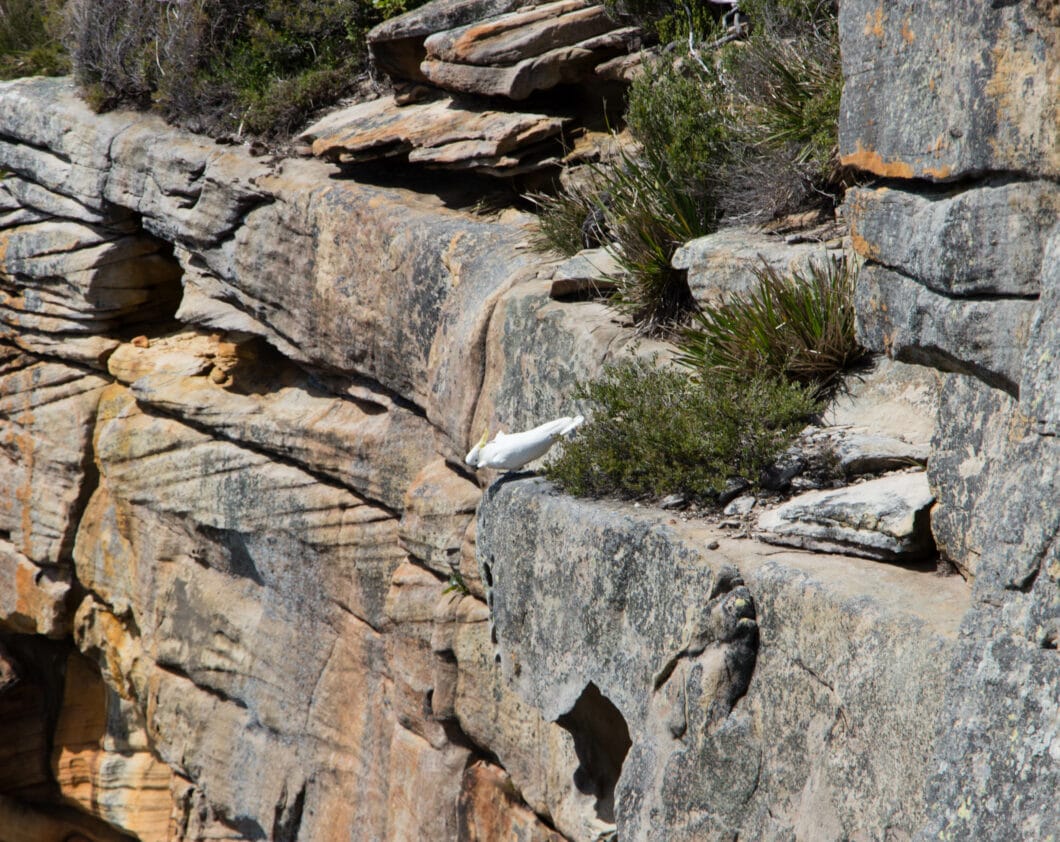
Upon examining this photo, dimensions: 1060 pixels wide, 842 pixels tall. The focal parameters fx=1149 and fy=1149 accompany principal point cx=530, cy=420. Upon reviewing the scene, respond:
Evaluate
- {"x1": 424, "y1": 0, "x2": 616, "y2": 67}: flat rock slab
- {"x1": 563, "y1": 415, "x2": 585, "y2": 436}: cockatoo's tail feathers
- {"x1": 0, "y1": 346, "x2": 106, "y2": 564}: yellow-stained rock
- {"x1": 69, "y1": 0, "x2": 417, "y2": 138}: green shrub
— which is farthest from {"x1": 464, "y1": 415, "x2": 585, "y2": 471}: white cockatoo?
{"x1": 0, "y1": 346, "x2": 106, "y2": 564}: yellow-stained rock

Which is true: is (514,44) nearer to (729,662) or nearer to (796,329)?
(796,329)

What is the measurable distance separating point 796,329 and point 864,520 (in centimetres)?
160

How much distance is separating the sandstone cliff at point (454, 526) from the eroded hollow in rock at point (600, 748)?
1.0 inches

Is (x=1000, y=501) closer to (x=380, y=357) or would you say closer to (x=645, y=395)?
(x=645, y=395)

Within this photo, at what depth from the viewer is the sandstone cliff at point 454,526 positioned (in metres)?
3.60

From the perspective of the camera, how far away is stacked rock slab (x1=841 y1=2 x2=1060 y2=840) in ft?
10.1

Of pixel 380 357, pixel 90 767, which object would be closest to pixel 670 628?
pixel 380 357

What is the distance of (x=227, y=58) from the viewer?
11898 mm

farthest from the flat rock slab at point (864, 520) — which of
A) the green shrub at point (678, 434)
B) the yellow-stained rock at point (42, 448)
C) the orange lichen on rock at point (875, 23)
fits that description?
the yellow-stained rock at point (42, 448)

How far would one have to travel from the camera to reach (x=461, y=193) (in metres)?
9.48

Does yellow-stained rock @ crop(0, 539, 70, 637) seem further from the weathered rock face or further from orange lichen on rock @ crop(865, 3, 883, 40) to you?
orange lichen on rock @ crop(865, 3, 883, 40)

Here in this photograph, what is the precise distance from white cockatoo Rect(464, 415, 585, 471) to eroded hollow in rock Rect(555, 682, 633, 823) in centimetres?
135

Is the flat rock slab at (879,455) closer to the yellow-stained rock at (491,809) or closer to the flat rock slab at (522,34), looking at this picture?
the yellow-stained rock at (491,809)

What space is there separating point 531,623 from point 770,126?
335cm
